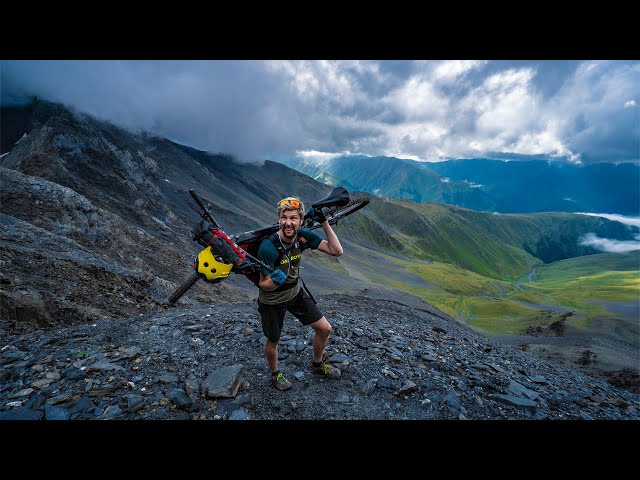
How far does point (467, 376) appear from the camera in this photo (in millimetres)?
7699

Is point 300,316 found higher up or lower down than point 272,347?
higher up

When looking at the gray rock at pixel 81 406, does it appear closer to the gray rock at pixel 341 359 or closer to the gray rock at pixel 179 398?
the gray rock at pixel 179 398

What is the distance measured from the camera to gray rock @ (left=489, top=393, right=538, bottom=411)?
6516 mm

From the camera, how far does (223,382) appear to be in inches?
244

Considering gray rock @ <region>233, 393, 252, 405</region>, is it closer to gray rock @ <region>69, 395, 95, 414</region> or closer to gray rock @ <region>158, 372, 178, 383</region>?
gray rock @ <region>158, 372, 178, 383</region>

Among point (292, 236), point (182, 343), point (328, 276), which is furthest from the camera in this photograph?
point (328, 276)

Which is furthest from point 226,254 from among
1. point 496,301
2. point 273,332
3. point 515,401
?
point 496,301

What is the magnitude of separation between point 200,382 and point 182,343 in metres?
2.24

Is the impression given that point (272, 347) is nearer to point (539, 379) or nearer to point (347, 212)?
point (347, 212)

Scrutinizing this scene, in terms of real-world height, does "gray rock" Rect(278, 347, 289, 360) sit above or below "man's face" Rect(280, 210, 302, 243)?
below

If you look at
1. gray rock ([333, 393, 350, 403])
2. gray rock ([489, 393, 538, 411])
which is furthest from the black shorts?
gray rock ([489, 393, 538, 411])

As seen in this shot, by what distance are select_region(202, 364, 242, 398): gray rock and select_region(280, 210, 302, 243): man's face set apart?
3.21m

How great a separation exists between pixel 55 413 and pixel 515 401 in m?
8.83

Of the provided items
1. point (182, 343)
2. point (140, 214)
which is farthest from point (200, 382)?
point (140, 214)
